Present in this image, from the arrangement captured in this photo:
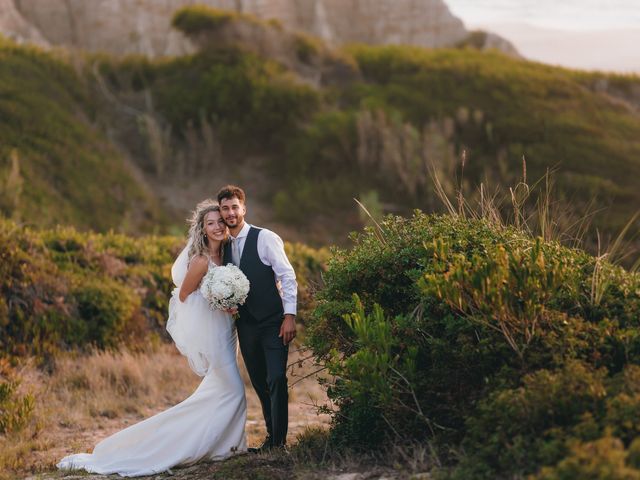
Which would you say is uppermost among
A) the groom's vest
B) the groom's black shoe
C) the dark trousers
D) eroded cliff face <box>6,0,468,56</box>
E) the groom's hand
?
eroded cliff face <box>6,0,468,56</box>

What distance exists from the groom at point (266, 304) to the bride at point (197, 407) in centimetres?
16

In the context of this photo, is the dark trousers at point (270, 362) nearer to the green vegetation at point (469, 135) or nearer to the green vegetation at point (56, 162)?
the green vegetation at point (56, 162)

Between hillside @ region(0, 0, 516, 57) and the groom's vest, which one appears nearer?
the groom's vest

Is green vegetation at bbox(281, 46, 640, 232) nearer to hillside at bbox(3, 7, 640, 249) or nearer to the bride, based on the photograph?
hillside at bbox(3, 7, 640, 249)

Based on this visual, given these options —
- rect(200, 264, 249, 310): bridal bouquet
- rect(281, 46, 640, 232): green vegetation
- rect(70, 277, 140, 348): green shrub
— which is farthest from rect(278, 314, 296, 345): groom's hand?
rect(281, 46, 640, 232): green vegetation

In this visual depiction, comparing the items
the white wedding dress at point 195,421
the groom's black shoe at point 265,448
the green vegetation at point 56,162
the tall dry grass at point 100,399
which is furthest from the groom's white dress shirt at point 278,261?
the green vegetation at point 56,162

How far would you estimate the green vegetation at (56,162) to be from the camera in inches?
807

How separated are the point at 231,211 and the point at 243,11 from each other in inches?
1545

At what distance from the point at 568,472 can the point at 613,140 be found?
1003 inches

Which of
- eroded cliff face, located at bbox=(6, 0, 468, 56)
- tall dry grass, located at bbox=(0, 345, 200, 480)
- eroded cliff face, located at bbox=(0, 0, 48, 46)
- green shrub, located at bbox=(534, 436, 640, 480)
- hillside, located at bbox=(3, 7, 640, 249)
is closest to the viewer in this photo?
green shrub, located at bbox=(534, 436, 640, 480)

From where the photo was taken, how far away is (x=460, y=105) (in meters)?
30.1

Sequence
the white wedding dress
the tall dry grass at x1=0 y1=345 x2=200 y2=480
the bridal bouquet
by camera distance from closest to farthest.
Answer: the bridal bouquet → the white wedding dress → the tall dry grass at x1=0 y1=345 x2=200 y2=480

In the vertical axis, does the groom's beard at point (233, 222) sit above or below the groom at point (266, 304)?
above

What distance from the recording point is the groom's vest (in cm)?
688
